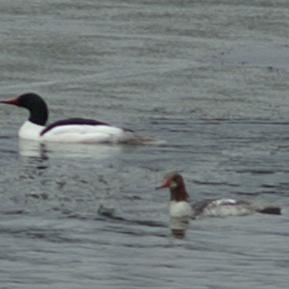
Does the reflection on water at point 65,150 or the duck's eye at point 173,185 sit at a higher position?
the reflection on water at point 65,150

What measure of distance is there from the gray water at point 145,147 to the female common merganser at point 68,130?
208mm

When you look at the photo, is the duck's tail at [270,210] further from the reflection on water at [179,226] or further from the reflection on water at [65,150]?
the reflection on water at [65,150]

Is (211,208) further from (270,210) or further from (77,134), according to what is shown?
(77,134)

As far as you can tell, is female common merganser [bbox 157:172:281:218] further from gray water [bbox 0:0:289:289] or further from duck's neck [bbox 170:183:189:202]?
gray water [bbox 0:0:289:289]

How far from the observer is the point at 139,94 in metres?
31.1

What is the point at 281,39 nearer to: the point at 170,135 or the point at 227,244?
the point at 170,135

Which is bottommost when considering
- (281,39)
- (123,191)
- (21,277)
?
(21,277)

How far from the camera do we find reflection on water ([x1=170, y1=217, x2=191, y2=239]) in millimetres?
20656

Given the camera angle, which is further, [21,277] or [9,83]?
[9,83]

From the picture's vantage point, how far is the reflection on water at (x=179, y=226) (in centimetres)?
2066

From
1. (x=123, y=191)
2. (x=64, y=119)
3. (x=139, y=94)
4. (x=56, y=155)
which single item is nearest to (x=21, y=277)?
(x=123, y=191)

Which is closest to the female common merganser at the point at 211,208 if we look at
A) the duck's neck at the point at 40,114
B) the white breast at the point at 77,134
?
the white breast at the point at 77,134

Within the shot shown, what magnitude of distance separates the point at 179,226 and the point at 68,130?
250 inches

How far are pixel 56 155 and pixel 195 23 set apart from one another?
13213mm
